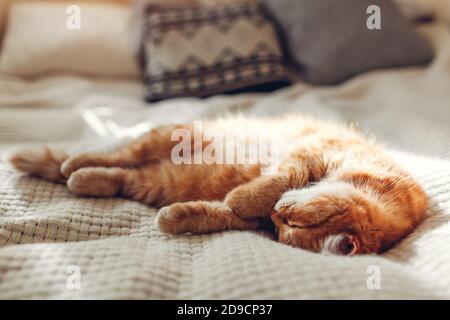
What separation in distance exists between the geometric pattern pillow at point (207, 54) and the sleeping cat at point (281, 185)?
571 millimetres

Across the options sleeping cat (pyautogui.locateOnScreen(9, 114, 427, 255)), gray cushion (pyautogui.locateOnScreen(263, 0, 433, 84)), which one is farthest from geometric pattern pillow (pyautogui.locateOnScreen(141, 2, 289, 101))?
sleeping cat (pyautogui.locateOnScreen(9, 114, 427, 255))

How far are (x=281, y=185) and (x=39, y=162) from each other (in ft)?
2.36

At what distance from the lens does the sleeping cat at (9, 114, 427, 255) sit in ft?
3.26

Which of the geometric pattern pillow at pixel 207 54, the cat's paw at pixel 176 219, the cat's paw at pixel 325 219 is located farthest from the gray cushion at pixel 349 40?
the cat's paw at pixel 176 219

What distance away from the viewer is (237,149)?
4.52ft

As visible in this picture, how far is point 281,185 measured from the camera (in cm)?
111

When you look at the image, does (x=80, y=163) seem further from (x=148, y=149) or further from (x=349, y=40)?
(x=349, y=40)

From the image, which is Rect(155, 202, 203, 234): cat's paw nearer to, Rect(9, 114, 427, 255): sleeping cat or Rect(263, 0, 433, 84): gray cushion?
Rect(9, 114, 427, 255): sleeping cat

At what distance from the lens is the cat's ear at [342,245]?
932 millimetres

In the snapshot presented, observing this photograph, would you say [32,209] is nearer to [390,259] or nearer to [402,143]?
[390,259]

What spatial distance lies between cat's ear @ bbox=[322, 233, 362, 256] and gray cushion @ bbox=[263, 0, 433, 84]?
1280 millimetres

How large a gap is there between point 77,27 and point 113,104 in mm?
531

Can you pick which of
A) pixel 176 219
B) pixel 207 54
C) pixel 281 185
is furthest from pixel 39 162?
pixel 207 54
